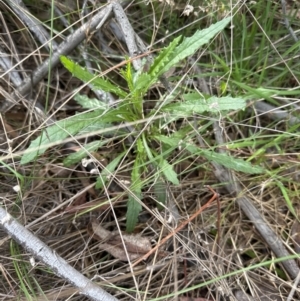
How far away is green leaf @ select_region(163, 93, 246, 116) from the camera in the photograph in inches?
53.9

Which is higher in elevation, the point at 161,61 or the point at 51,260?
the point at 161,61

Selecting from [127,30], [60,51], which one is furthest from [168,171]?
[60,51]

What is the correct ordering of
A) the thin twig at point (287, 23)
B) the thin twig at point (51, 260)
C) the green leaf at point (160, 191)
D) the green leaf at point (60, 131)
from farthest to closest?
the thin twig at point (287, 23), the green leaf at point (160, 191), the green leaf at point (60, 131), the thin twig at point (51, 260)

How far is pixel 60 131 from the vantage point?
1395 mm

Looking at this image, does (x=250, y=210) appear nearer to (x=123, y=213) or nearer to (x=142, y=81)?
(x=123, y=213)

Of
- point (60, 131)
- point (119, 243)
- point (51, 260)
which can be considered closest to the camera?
point (51, 260)

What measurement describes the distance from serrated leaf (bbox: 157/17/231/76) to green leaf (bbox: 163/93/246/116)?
0.37 ft

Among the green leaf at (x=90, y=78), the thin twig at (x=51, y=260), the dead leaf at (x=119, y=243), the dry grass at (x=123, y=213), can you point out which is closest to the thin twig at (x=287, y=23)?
the dry grass at (x=123, y=213)

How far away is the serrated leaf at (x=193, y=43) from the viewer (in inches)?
54.1

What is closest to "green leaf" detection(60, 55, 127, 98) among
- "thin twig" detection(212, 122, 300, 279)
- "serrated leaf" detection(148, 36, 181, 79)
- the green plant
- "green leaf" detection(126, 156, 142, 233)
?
the green plant

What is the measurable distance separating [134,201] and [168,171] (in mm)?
148

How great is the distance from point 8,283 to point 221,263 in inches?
24.8

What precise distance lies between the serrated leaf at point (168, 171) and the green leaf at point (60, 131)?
0.64 feet

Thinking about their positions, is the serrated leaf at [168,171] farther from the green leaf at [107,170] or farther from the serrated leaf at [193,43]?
the serrated leaf at [193,43]
